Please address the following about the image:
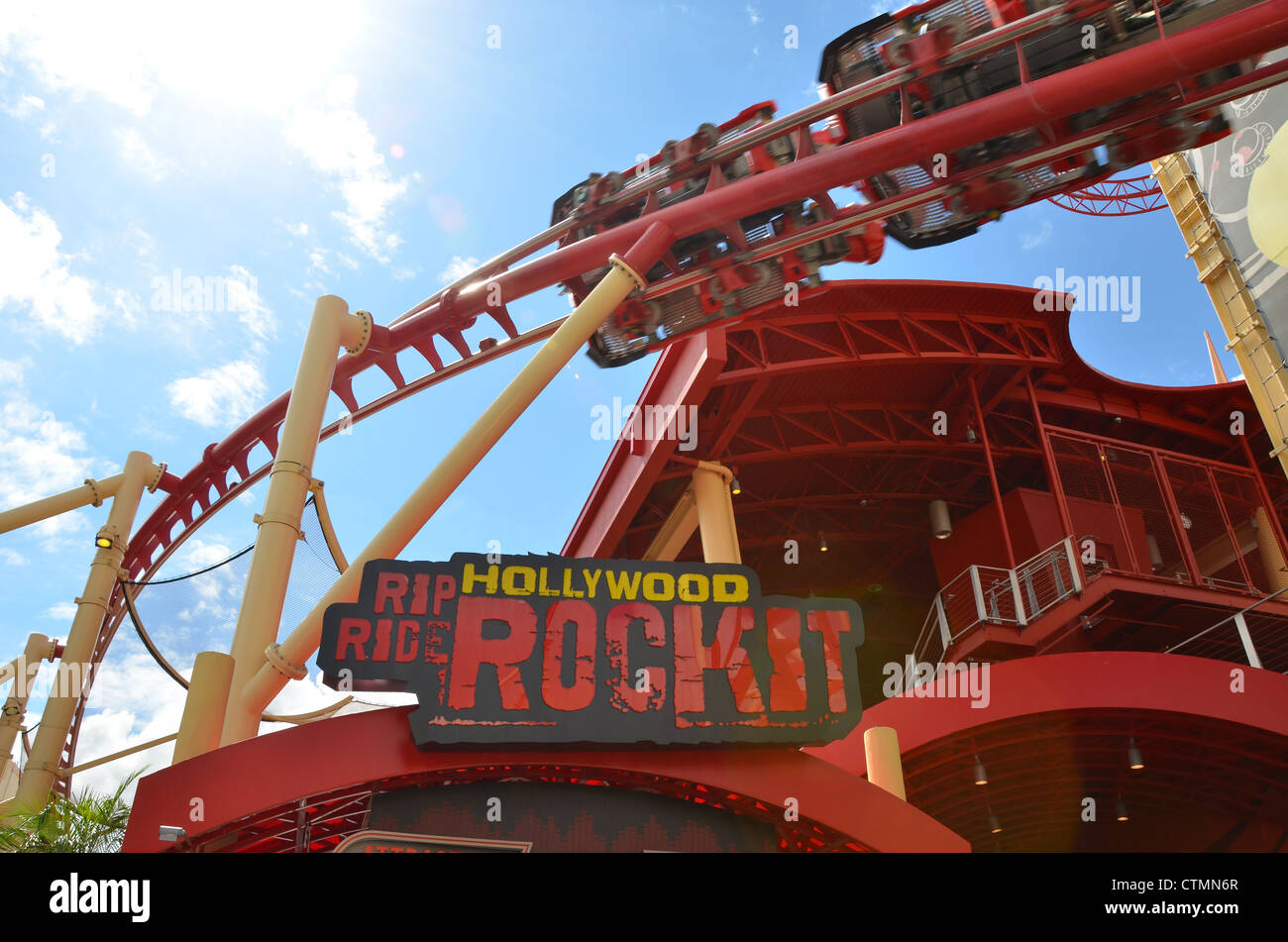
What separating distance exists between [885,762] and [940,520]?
52.2 ft

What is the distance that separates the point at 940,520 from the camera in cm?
2539

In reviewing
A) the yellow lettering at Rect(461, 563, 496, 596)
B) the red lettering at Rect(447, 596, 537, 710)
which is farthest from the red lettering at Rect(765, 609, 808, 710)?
the yellow lettering at Rect(461, 563, 496, 596)

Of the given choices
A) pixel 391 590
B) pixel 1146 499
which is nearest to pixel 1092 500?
pixel 1146 499

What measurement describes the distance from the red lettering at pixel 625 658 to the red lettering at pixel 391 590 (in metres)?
2.02

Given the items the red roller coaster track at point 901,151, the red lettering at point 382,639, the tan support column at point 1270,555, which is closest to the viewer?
the red lettering at point 382,639

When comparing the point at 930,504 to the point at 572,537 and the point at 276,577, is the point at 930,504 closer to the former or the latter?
the point at 572,537

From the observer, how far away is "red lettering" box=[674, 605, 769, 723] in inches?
374

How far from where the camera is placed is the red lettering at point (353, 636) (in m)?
9.12

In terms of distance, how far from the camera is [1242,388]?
2448 centimetres

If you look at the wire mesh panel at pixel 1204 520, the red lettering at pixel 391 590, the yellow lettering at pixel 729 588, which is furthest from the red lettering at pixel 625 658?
the wire mesh panel at pixel 1204 520

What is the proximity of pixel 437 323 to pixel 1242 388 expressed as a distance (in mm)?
20270

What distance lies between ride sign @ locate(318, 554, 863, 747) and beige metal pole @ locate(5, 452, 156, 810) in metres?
7.19

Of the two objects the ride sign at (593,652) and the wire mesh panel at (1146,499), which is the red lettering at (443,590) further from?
the wire mesh panel at (1146,499)
